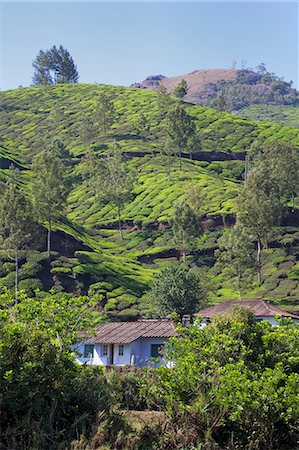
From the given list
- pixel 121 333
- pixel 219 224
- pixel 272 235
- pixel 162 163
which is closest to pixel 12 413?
pixel 121 333

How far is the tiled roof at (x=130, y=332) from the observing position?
46938 mm

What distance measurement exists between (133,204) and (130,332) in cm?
6586

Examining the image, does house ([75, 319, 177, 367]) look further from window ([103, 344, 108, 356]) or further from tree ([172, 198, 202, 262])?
tree ([172, 198, 202, 262])

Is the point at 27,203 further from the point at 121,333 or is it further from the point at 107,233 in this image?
the point at 107,233

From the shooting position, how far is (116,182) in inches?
4092

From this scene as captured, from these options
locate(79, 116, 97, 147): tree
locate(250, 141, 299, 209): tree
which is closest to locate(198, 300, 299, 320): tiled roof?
locate(250, 141, 299, 209): tree

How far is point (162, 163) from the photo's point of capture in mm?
128125

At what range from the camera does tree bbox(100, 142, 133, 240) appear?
333 ft

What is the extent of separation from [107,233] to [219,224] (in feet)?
60.3

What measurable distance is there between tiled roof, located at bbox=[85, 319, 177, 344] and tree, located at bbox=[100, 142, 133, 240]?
4865cm

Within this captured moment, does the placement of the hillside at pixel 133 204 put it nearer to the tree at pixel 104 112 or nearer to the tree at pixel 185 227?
the tree at pixel 104 112

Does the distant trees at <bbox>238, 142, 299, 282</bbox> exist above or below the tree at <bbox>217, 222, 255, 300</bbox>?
above

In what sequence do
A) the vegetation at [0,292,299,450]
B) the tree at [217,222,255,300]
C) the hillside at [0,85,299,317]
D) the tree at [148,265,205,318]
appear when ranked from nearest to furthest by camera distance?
the vegetation at [0,292,299,450], the tree at [148,265,205,318], the hillside at [0,85,299,317], the tree at [217,222,255,300]

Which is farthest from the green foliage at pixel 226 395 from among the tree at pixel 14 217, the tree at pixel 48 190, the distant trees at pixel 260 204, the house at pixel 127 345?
the distant trees at pixel 260 204
